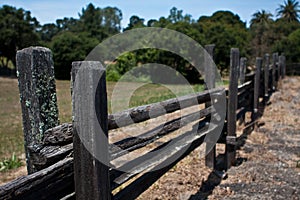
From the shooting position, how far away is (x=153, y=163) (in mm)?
2967

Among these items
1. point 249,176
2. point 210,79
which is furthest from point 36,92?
point 249,176

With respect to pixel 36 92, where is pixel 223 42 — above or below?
above

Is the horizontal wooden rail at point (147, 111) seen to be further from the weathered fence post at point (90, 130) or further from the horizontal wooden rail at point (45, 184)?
the horizontal wooden rail at point (45, 184)

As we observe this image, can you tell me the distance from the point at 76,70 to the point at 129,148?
3.26ft

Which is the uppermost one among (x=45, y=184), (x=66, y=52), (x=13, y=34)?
(x=13, y=34)

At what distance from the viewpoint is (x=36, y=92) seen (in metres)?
1.81

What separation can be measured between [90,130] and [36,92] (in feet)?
1.24

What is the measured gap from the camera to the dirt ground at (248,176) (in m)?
3.77

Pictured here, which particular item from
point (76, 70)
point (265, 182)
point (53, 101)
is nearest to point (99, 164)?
point (53, 101)

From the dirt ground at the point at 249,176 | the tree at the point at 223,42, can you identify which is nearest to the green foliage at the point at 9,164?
the dirt ground at the point at 249,176

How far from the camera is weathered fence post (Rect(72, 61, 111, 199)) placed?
71.2 inches

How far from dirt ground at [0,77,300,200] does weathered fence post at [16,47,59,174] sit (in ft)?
6.78

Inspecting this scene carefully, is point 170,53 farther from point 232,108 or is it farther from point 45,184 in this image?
point 45,184

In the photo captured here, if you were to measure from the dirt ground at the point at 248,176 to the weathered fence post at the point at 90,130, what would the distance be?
177cm
